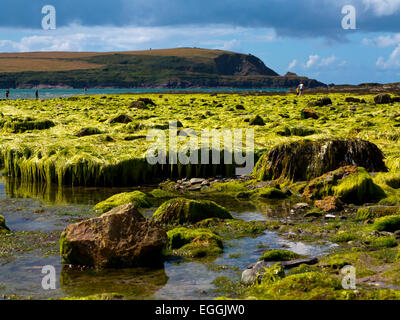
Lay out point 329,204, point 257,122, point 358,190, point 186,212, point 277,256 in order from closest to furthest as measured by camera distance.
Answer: point 277,256 → point 186,212 → point 329,204 → point 358,190 → point 257,122

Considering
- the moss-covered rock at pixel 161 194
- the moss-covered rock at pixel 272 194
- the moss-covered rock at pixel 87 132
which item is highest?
the moss-covered rock at pixel 87 132

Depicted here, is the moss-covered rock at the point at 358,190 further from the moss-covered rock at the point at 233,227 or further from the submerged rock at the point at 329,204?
the moss-covered rock at the point at 233,227

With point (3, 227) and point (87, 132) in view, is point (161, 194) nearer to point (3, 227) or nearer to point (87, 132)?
point (3, 227)

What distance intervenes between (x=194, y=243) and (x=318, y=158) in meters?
9.02

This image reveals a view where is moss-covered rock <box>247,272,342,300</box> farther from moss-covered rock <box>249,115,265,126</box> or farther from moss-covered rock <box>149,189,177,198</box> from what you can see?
moss-covered rock <box>249,115,265,126</box>

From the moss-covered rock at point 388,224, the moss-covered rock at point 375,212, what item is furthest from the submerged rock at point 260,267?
the moss-covered rock at point 375,212

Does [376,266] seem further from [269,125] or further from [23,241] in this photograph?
[269,125]

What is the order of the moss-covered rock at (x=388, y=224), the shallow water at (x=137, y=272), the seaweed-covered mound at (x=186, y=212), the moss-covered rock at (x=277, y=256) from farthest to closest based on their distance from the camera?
the seaweed-covered mound at (x=186, y=212), the moss-covered rock at (x=388, y=224), the moss-covered rock at (x=277, y=256), the shallow water at (x=137, y=272)

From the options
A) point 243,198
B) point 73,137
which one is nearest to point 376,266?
point 243,198

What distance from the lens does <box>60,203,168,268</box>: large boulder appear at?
10.5 metres

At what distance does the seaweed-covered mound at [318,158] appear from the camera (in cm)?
1897

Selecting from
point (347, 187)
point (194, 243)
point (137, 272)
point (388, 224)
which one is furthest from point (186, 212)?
point (347, 187)

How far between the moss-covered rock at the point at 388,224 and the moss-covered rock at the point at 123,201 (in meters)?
7.14

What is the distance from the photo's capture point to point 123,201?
51.9 ft
